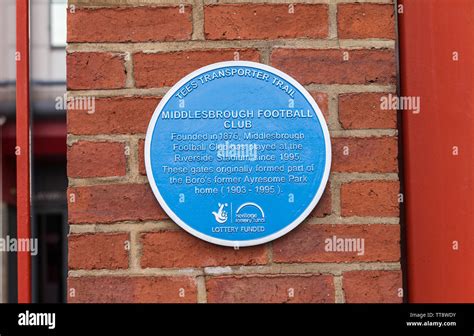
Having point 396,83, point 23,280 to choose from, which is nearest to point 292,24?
point 396,83

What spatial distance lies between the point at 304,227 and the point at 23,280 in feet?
2.48

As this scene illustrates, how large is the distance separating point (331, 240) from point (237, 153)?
30cm

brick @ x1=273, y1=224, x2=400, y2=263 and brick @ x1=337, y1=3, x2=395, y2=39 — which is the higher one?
brick @ x1=337, y1=3, x2=395, y2=39

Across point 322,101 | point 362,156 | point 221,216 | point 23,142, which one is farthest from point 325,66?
point 23,142

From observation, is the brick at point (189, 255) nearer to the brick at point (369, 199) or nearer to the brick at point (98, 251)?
the brick at point (98, 251)

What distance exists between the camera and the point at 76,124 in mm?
1491

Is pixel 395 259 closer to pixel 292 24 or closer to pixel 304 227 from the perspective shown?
pixel 304 227

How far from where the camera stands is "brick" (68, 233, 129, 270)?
1.47 meters

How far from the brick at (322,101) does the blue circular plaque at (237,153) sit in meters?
0.02

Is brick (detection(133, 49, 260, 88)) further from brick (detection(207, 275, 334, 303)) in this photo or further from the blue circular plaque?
brick (detection(207, 275, 334, 303))

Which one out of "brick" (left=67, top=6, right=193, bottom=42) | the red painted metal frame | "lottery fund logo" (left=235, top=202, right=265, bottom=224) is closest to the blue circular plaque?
"lottery fund logo" (left=235, top=202, right=265, bottom=224)

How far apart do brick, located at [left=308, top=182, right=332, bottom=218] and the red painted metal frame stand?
0.27m

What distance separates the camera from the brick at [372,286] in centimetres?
147
